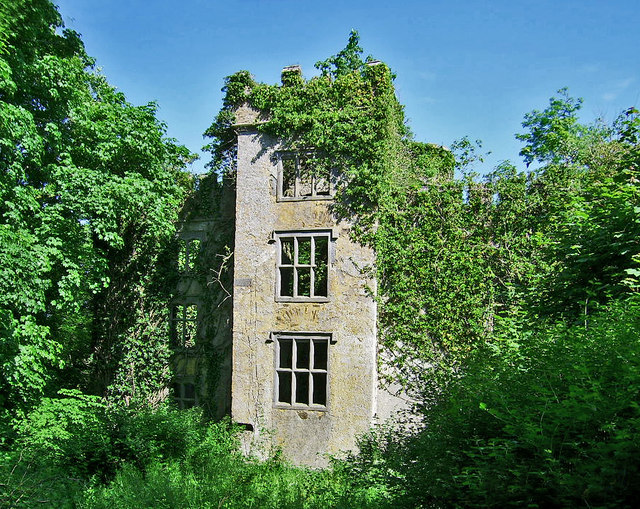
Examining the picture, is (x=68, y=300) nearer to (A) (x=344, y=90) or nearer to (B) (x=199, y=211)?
(B) (x=199, y=211)

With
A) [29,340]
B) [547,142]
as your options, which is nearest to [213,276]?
[29,340]

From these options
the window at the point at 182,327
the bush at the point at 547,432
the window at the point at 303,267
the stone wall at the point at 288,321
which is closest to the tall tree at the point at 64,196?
the window at the point at 182,327

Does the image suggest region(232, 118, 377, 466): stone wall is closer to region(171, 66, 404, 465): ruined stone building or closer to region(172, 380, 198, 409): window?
region(171, 66, 404, 465): ruined stone building

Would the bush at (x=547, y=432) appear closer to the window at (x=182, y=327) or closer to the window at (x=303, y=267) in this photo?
the window at (x=303, y=267)

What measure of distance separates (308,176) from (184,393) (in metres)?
7.09

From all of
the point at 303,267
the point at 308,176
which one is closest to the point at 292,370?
the point at 303,267

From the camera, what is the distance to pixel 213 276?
13.9 metres

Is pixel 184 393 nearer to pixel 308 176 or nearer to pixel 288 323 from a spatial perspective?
pixel 288 323

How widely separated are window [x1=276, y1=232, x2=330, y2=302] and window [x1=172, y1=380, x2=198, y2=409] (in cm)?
366

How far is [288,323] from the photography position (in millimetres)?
11938

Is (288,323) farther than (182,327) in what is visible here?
No

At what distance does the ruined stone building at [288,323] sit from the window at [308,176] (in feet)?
0.09

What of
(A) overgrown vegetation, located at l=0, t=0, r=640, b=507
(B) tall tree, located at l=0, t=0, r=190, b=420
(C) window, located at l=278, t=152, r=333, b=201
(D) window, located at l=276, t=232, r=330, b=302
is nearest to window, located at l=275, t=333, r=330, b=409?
(D) window, located at l=276, t=232, r=330, b=302

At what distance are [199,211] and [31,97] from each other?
4.93m
